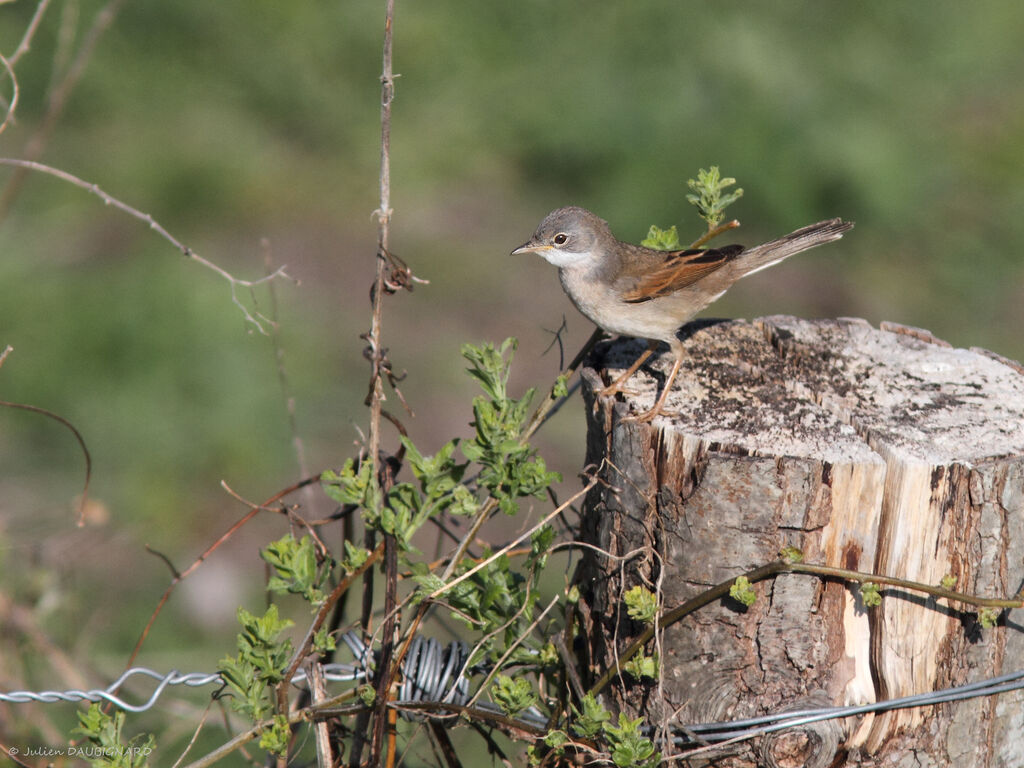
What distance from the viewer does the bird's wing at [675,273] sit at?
14.3 feet

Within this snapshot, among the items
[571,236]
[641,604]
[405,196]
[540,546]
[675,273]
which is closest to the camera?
[641,604]

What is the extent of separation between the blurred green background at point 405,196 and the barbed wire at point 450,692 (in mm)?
3327

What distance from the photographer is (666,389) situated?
3346mm

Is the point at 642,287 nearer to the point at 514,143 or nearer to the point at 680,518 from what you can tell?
the point at 680,518

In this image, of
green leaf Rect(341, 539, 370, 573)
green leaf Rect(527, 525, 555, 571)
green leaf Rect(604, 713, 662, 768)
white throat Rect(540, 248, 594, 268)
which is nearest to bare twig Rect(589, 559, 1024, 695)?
green leaf Rect(604, 713, 662, 768)

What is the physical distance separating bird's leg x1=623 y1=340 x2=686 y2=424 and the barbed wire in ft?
2.85

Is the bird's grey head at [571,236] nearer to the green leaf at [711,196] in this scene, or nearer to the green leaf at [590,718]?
the green leaf at [711,196]

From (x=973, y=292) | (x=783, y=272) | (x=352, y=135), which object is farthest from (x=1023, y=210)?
(x=352, y=135)

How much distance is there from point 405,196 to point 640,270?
6281 millimetres

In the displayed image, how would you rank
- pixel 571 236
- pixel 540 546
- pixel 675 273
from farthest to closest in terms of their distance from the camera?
pixel 571 236, pixel 675 273, pixel 540 546

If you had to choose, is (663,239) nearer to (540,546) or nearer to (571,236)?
(571,236)

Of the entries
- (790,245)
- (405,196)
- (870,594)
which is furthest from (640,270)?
(405,196)

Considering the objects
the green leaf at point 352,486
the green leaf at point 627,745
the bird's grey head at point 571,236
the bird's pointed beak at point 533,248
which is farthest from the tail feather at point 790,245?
the green leaf at point 627,745

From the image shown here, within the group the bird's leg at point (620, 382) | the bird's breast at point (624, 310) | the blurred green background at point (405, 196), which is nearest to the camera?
the bird's leg at point (620, 382)
